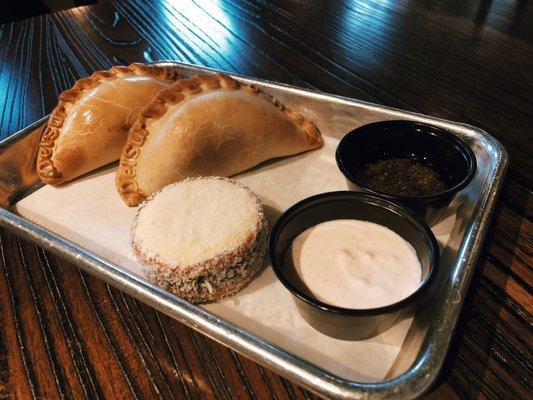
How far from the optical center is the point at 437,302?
1210mm

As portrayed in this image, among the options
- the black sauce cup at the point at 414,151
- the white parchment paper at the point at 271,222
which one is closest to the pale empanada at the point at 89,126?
the white parchment paper at the point at 271,222

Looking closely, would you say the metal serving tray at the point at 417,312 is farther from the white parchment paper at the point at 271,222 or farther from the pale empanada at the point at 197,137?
the pale empanada at the point at 197,137

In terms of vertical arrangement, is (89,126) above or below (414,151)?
below

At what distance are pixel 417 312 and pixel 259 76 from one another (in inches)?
71.9

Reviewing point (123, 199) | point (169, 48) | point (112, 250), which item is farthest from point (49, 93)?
point (112, 250)

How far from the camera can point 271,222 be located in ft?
5.52

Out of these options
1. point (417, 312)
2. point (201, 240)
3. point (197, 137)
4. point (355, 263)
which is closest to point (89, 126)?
point (197, 137)

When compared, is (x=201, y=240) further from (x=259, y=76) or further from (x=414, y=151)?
(x=259, y=76)

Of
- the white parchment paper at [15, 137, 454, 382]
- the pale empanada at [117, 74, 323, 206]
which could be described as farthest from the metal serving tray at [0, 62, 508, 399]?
the pale empanada at [117, 74, 323, 206]

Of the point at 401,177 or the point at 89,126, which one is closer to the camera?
the point at 401,177

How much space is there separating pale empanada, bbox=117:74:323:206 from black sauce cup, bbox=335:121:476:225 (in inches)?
13.5

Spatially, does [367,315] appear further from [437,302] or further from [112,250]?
[112,250]

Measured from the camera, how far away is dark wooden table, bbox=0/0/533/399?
1.15 m

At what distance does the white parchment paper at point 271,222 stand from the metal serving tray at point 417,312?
57mm
